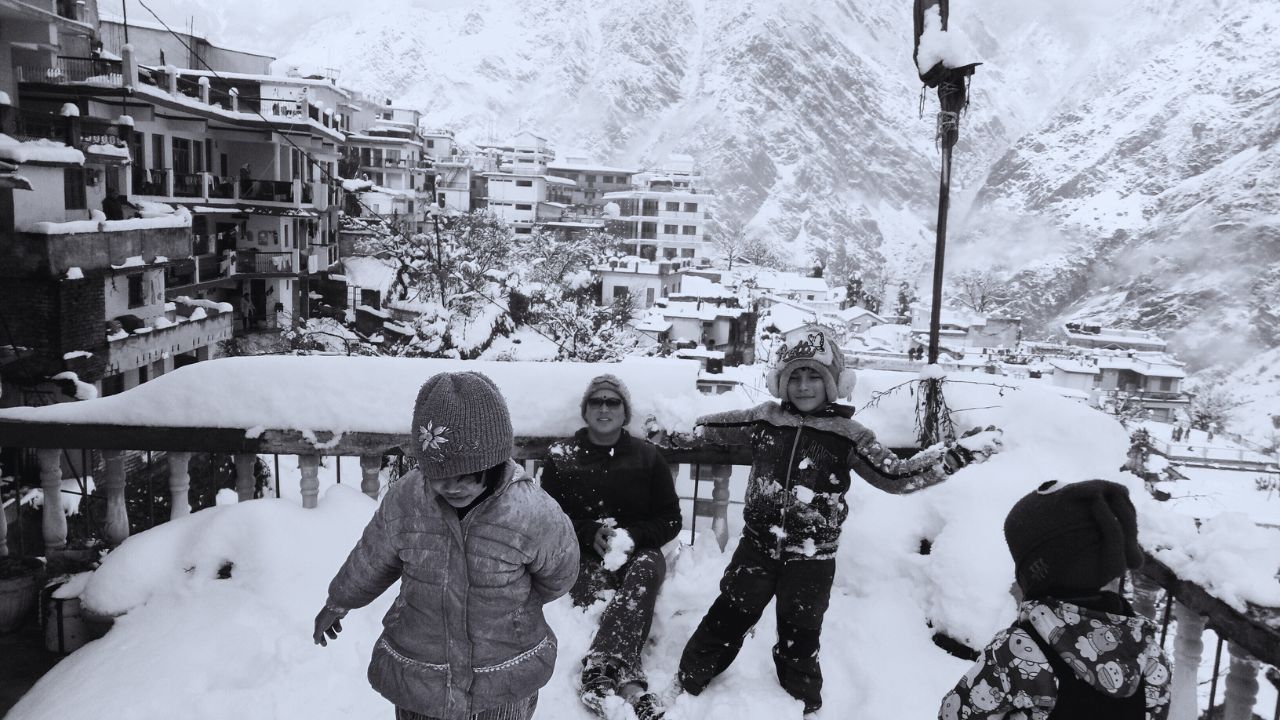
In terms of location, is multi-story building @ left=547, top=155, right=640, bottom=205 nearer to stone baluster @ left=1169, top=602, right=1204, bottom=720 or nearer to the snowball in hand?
the snowball in hand

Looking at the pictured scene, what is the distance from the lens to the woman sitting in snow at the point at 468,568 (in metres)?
2.23

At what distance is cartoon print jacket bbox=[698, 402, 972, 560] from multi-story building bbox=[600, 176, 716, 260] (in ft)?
191

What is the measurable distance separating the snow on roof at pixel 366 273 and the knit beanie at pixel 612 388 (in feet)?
107

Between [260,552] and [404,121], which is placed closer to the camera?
[260,552]

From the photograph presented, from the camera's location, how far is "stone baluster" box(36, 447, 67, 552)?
371 centimetres

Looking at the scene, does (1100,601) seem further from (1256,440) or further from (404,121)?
(1256,440)

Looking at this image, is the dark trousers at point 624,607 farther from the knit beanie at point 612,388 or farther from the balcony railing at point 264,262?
the balcony railing at point 264,262

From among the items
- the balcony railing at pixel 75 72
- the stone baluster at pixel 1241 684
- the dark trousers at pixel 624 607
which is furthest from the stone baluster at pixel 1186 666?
the balcony railing at pixel 75 72

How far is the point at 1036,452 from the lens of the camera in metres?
3.66

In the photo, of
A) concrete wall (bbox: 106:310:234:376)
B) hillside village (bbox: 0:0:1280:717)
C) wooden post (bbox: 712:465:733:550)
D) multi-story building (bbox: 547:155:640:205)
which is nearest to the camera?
wooden post (bbox: 712:465:733:550)

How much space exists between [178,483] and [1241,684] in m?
4.43

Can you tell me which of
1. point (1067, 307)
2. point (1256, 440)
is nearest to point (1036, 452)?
point (1256, 440)

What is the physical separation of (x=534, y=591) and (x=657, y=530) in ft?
4.11

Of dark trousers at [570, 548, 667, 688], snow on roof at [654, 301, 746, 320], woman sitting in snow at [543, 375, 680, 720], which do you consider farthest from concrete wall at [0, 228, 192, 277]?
snow on roof at [654, 301, 746, 320]
